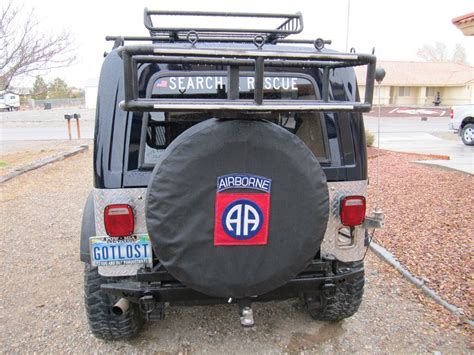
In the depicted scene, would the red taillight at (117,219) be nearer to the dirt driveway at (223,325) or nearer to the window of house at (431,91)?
the dirt driveway at (223,325)

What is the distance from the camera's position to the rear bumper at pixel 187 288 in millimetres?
2379

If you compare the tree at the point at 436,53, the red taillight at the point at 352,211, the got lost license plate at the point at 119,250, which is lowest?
the got lost license plate at the point at 119,250

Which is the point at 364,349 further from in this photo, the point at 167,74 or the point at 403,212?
the point at 403,212

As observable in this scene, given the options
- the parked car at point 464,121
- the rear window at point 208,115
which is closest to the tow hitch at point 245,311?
the rear window at point 208,115

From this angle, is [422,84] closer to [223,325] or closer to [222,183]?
[223,325]

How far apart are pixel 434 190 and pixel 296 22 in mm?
4338

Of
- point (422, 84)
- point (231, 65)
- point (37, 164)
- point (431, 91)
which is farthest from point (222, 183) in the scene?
point (431, 91)

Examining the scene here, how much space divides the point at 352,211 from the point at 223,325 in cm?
138

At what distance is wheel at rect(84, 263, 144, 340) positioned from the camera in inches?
107

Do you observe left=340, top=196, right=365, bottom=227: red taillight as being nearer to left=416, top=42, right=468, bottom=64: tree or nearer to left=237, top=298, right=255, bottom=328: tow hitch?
left=237, top=298, right=255, bottom=328: tow hitch

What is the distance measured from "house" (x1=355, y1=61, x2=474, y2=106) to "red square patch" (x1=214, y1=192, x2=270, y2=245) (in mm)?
50276

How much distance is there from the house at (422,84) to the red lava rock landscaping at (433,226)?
44.3 metres

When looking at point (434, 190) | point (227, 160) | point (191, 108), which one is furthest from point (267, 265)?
point (434, 190)

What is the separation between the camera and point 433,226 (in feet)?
17.0
